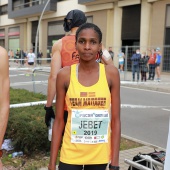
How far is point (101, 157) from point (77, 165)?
18cm

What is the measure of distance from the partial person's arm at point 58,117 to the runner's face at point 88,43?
0.62 feet

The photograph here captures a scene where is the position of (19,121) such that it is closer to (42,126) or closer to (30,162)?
(42,126)

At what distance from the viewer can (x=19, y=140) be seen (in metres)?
4.11

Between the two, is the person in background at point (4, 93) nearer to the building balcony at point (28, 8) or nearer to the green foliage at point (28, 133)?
the green foliage at point (28, 133)

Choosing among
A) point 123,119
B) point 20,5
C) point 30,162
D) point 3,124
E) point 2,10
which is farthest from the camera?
point 2,10

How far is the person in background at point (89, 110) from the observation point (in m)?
2.01

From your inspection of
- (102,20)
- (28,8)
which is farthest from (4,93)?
(28,8)

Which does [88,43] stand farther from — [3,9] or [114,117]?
[3,9]

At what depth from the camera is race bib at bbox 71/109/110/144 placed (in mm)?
2016

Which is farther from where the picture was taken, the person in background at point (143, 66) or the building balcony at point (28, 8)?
the building balcony at point (28, 8)

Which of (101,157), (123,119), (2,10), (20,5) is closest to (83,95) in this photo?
(101,157)

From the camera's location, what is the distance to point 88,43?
82.4 inches

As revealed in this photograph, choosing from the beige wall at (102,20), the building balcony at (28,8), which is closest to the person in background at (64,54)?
the beige wall at (102,20)

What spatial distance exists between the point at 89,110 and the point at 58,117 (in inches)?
11.5
